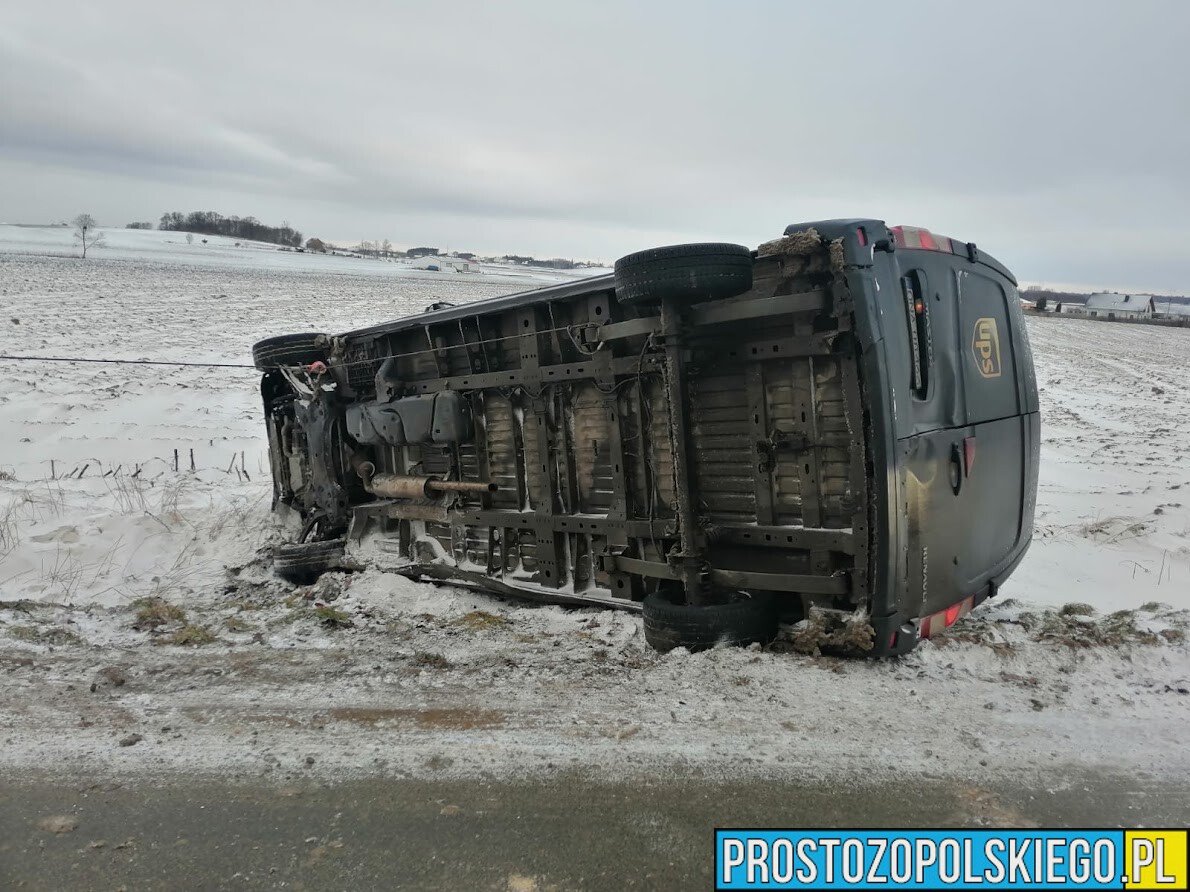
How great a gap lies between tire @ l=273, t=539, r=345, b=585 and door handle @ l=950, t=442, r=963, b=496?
4915 millimetres

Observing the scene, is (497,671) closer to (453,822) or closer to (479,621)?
(479,621)

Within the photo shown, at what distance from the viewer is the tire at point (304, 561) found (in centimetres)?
630

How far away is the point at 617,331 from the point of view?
4.36 m

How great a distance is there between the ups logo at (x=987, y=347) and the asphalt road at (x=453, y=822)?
221 cm

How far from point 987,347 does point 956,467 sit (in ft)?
2.84

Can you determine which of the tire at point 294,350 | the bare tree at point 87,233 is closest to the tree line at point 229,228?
the bare tree at point 87,233

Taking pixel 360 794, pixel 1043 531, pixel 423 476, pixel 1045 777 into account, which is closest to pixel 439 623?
pixel 423 476

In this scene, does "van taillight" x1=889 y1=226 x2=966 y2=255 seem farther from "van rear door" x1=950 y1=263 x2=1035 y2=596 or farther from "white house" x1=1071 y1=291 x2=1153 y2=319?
"white house" x1=1071 y1=291 x2=1153 y2=319

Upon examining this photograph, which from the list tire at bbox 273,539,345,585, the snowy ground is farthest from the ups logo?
tire at bbox 273,539,345,585

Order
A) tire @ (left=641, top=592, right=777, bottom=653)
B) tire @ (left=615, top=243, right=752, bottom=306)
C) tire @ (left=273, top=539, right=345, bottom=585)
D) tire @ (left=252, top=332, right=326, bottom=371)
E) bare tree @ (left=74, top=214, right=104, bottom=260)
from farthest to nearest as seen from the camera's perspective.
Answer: bare tree @ (left=74, top=214, right=104, bottom=260), tire @ (left=252, top=332, right=326, bottom=371), tire @ (left=273, top=539, right=345, bottom=585), tire @ (left=641, top=592, right=777, bottom=653), tire @ (left=615, top=243, right=752, bottom=306)

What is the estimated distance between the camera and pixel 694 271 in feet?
12.1

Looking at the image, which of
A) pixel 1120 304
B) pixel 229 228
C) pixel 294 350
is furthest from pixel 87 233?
pixel 1120 304

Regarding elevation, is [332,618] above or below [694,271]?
below

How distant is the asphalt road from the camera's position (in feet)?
7.64
